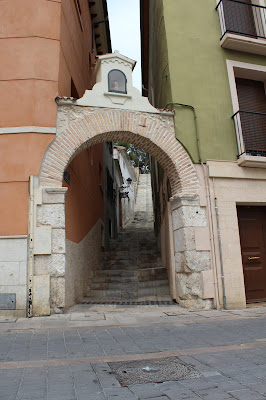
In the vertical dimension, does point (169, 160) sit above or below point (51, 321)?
above

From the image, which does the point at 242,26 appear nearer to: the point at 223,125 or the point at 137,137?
the point at 223,125

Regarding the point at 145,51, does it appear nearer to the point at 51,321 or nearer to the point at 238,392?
the point at 51,321

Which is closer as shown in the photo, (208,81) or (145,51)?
(208,81)

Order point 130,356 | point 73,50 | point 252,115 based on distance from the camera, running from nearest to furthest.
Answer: point 130,356 < point 252,115 < point 73,50

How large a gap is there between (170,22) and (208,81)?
6.15 feet

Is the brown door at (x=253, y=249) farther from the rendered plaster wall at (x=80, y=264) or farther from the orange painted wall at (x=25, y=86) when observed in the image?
the orange painted wall at (x=25, y=86)

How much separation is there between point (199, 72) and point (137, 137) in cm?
247

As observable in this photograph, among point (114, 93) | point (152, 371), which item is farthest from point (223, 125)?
point (152, 371)

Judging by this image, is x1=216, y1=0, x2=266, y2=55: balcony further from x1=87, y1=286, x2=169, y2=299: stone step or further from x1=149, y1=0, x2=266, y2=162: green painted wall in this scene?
x1=87, y1=286, x2=169, y2=299: stone step

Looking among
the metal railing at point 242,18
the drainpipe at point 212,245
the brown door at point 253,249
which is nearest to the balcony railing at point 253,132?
the brown door at point 253,249

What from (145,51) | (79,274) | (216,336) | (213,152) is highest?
(145,51)

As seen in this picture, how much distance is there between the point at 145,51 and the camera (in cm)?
1214

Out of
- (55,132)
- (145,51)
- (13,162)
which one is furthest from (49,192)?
(145,51)

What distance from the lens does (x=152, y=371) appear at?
8.91ft
